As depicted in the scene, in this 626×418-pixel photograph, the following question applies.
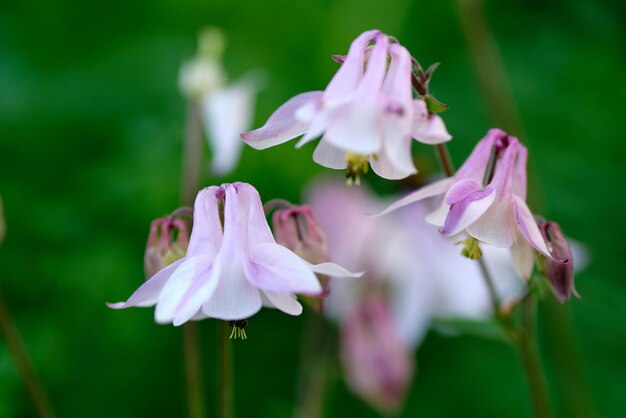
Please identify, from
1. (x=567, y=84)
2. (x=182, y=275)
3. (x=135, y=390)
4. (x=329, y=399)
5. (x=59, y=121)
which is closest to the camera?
(x=182, y=275)

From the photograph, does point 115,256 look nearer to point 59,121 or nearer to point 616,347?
point 59,121

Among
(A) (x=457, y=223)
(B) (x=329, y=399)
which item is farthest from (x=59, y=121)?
(A) (x=457, y=223)

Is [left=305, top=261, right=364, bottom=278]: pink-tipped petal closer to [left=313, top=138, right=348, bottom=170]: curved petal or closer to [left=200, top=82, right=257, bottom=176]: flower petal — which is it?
A: [left=313, top=138, right=348, bottom=170]: curved petal

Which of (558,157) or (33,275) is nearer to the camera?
(33,275)

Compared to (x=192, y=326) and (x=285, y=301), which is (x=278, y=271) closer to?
(x=285, y=301)

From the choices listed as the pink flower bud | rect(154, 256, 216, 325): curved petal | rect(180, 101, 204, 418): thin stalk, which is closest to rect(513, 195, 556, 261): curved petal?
rect(154, 256, 216, 325): curved petal

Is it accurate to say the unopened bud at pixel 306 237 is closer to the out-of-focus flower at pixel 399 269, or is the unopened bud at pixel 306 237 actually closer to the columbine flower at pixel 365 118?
the columbine flower at pixel 365 118
